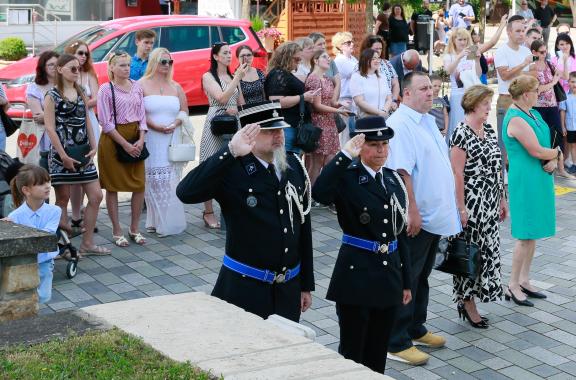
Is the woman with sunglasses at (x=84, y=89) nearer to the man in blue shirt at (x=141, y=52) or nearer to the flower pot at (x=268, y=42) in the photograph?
the man in blue shirt at (x=141, y=52)

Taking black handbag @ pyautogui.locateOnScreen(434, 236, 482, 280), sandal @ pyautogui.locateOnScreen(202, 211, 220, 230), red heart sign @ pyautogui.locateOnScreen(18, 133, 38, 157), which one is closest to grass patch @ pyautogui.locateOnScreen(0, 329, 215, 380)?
black handbag @ pyautogui.locateOnScreen(434, 236, 482, 280)

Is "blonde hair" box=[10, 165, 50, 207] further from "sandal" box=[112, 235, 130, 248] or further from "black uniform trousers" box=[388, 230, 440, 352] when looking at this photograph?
"black uniform trousers" box=[388, 230, 440, 352]

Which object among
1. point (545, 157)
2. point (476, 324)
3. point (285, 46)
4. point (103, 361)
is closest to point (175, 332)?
point (103, 361)

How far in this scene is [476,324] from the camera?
7.62 m

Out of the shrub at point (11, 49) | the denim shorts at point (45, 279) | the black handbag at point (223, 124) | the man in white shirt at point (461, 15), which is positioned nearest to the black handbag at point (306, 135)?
the black handbag at point (223, 124)

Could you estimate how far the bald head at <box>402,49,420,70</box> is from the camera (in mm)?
12367

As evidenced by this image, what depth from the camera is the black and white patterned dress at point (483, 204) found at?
24.5ft

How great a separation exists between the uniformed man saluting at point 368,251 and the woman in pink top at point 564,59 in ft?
26.7

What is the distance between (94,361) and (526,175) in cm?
Answer: 507

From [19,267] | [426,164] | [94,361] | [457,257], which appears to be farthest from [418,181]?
[94,361]

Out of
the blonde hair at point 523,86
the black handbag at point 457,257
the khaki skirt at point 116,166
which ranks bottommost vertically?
the black handbag at point 457,257

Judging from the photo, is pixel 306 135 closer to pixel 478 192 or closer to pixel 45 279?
pixel 478 192

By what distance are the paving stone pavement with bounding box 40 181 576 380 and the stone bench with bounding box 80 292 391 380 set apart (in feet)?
8.05

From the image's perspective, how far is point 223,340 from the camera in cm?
410
